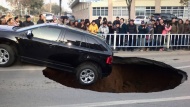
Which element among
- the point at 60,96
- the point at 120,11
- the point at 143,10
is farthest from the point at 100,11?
the point at 60,96

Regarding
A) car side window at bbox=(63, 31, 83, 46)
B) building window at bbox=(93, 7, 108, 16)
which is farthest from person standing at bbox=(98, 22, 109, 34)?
building window at bbox=(93, 7, 108, 16)

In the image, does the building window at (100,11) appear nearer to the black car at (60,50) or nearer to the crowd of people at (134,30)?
the crowd of people at (134,30)

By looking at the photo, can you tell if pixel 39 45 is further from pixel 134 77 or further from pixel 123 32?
pixel 123 32

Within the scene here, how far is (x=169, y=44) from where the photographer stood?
14.6 m

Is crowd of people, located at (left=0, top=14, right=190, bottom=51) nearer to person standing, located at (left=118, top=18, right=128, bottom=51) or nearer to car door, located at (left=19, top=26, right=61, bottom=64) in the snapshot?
person standing, located at (left=118, top=18, right=128, bottom=51)

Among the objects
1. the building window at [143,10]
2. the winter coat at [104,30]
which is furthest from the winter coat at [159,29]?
the building window at [143,10]

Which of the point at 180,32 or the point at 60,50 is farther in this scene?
the point at 180,32

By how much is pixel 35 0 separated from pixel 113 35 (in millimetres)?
48808

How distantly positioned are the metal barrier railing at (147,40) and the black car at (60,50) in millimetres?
4939

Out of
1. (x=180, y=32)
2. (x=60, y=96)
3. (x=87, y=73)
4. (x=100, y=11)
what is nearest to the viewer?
(x=60, y=96)

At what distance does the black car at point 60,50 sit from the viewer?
26.7 ft

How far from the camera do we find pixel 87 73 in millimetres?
8078

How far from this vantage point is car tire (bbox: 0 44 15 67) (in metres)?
8.63

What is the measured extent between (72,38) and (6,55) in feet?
6.94
